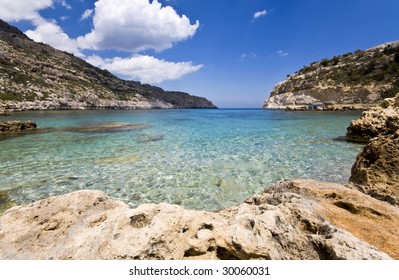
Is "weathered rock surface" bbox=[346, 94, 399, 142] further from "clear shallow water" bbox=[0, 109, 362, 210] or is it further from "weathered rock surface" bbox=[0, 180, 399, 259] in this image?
"weathered rock surface" bbox=[0, 180, 399, 259]

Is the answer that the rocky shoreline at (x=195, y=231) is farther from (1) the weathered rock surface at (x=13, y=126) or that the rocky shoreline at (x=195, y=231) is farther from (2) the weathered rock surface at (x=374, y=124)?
(1) the weathered rock surface at (x=13, y=126)

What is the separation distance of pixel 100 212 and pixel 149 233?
149 cm

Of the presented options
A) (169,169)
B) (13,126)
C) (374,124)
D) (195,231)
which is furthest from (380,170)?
(13,126)

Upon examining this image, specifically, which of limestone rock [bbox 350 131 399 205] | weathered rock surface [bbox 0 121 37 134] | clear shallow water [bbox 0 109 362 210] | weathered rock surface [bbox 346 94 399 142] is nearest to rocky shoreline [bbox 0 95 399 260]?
limestone rock [bbox 350 131 399 205]

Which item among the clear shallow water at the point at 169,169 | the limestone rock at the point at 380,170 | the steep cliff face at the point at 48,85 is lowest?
the clear shallow water at the point at 169,169

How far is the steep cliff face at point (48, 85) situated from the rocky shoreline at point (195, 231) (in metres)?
85.3

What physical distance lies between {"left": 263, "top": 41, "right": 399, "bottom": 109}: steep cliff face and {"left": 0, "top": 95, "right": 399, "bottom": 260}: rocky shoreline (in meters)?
89.9

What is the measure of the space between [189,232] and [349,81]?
106 meters

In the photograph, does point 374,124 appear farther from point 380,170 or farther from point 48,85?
point 48,85

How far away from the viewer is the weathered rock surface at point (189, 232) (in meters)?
2.92

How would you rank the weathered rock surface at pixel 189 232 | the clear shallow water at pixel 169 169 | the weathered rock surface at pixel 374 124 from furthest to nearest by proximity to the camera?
the weathered rock surface at pixel 374 124
the clear shallow water at pixel 169 169
the weathered rock surface at pixel 189 232

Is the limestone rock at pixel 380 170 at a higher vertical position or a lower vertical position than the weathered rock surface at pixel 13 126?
higher

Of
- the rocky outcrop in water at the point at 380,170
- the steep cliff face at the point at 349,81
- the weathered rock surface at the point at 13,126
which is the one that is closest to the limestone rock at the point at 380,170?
the rocky outcrop in water at the point at 380,170

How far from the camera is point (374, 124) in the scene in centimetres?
1814
